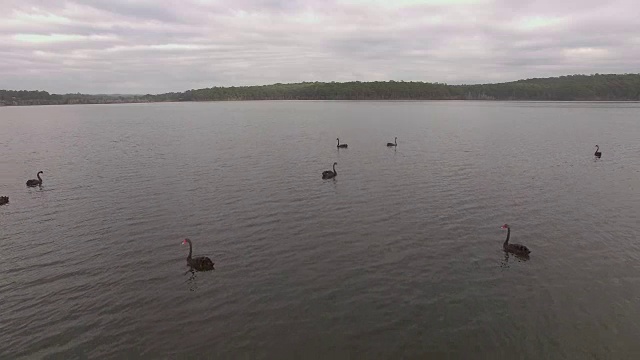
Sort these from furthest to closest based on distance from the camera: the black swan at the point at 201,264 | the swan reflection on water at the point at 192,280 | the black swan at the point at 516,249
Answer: the black swan at the point at 516,249, the black swan at the point at 201,264, the swan reflection on water at the point at 192,280

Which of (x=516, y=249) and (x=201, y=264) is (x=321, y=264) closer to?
(x=201, y=264)

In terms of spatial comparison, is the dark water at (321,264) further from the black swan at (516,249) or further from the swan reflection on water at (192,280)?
the black swan at (516,249)

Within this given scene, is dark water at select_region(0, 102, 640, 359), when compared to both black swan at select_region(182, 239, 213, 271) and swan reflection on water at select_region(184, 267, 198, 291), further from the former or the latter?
black swan at select_region(182, 239, 213, 271)

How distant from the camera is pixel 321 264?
66.8ft

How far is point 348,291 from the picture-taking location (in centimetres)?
1783

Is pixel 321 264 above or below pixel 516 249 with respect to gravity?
below

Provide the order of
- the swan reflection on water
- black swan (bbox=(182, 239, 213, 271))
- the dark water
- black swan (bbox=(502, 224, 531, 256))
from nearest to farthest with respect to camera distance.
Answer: the dark water → the swan reflection on water → black swan (bbox=(182, 239, 213, 271)) → black swan (bbox=(502, 224, 531, 256))

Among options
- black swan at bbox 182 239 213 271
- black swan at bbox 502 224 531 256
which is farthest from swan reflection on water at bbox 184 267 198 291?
black swan at bbox 502 224 531 256

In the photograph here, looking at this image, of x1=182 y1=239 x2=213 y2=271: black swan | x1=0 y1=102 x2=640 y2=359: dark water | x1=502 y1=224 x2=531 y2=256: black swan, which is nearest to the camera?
x1=0 y1=102 x2=640 y2=359: dark water

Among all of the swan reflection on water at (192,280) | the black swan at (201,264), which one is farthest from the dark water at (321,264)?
the black swan at (201,264)

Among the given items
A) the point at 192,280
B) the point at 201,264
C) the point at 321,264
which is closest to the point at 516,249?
the point at 321,264

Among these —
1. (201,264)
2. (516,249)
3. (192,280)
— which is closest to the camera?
(192,280)

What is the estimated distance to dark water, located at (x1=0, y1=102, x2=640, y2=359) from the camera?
1473 cm

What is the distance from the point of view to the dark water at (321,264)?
14.7 m
